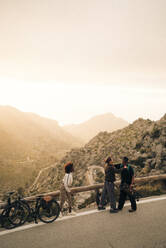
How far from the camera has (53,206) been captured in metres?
7.01

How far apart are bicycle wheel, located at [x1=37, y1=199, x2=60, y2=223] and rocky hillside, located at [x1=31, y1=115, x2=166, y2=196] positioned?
9.00 metres

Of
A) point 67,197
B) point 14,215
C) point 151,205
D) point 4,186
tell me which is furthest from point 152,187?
point 4,186

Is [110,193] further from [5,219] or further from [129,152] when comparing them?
[129,152]

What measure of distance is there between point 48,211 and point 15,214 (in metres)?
1.04

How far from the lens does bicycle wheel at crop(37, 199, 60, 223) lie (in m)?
6.80

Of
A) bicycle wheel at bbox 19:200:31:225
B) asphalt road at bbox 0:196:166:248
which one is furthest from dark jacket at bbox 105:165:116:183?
bicycle wheel at bbox 19:200:31:225

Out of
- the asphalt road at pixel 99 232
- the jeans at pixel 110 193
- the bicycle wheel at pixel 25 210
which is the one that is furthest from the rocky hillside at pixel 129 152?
the bicycle wheel at pixel 25 210

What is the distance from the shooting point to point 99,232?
5.78 meters

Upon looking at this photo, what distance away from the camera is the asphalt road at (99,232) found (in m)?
5.25

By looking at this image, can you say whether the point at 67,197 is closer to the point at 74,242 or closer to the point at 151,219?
the point at 74,242

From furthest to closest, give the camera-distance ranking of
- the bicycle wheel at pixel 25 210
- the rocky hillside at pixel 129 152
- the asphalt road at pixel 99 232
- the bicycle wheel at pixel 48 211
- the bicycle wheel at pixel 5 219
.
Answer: the rocky hillside at pixel 129 152, the bicycle wheel at pixel 48 211, the bicycle wheel at pixel 25 210, the bicycle wheel at pixel 5 219, the asphalt road at pixel 99 232

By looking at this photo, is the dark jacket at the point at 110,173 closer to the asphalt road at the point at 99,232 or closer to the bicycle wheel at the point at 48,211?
the asphalt road at the point at 99,232

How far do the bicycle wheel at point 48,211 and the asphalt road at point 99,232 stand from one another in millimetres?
305

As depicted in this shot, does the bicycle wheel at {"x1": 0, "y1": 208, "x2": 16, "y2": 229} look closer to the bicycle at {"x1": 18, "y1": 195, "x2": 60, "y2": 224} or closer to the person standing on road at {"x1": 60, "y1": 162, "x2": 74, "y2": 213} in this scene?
the bicycle at {"x1": 18, "y1": 195, "x2": 60, "y2": 224}
